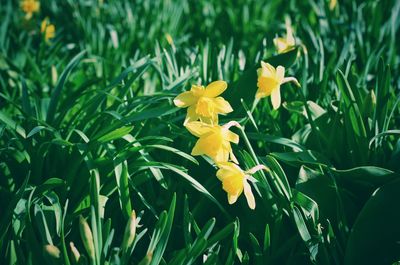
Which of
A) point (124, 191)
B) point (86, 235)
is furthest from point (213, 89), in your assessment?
point (86, 235)

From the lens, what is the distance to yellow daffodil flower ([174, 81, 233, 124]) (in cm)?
134

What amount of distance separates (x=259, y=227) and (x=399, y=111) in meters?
0.77

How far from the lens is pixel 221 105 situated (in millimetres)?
1348

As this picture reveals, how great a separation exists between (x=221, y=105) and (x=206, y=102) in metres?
0.04

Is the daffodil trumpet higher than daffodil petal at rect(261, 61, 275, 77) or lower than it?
lower

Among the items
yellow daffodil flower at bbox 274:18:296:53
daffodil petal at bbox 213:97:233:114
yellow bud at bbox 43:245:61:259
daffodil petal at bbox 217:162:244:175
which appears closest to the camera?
yellow bud at bbox 43:245:61:259

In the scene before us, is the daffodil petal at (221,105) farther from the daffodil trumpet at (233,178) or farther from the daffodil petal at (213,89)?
the daffodil trumpet at (233,178)

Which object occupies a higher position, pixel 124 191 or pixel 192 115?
pixel 192 115

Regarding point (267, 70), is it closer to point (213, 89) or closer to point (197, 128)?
point (213, 89)

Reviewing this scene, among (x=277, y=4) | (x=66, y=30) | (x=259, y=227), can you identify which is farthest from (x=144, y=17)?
(x=259, y=227)

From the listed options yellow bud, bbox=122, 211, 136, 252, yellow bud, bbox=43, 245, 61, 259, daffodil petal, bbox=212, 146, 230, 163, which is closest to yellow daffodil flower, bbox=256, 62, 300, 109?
daffodil petal, bbox=212, 146, 230, 163

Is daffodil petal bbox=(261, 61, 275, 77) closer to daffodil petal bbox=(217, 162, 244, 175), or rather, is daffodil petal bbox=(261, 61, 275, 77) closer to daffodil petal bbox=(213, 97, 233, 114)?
daffodil petal bbox=(213, 97, 233, 114)

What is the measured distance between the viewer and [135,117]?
5.04 feet

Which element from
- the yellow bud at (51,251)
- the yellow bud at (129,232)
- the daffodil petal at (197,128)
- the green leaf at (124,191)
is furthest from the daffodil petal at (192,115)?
the yellow bud at (51,251)
